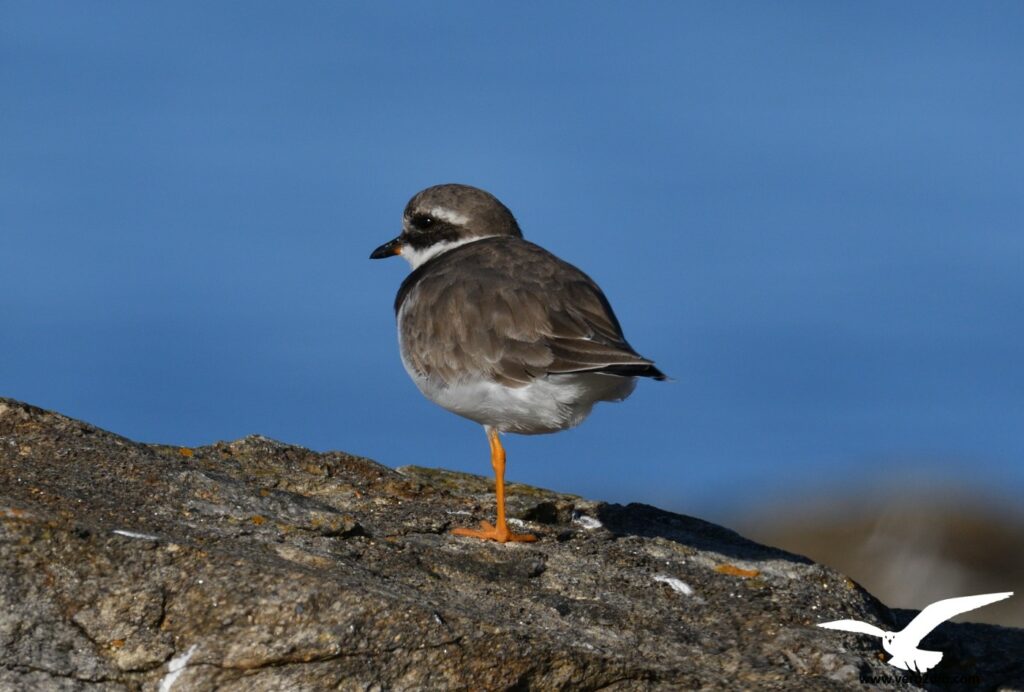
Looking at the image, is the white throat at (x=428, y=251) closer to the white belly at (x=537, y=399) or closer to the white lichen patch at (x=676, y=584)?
the white belly at (x=537, y=399)

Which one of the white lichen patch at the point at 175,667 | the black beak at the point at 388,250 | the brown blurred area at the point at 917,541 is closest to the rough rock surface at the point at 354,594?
the white lichen patch at the point at 175,667

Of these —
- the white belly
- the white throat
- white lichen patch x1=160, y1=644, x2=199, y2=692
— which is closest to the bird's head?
the white throat

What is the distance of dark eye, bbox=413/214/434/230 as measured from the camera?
1269cm

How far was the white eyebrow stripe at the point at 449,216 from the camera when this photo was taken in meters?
12.5

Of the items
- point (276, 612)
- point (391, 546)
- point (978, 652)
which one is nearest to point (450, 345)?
point (391, 546)

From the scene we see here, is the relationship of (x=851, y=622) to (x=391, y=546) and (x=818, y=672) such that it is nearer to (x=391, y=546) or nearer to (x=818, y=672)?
(x=818, y=672)

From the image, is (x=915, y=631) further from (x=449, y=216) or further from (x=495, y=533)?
(x=449, y=216)

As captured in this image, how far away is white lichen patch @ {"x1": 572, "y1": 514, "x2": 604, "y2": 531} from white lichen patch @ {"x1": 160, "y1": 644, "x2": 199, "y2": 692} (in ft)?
12.3

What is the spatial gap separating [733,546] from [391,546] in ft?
10.0

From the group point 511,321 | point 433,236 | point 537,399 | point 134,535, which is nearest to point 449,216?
point 433,236

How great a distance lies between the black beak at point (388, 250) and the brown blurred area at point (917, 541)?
8789 millimetres

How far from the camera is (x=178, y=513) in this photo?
805 centimetres

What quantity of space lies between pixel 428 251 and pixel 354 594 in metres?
6.18

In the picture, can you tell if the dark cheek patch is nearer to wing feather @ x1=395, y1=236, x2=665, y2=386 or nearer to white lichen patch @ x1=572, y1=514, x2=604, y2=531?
wing feather @ x1=395, y1=236, x2=665, y2=386
